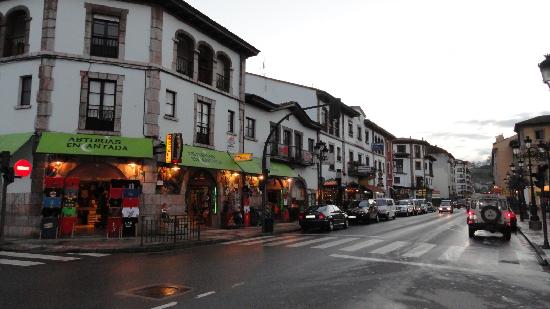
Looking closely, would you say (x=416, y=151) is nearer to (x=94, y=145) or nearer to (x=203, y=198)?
(x=203, y=198)

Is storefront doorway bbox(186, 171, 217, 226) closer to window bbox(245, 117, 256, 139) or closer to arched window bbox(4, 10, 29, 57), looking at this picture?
window bbox(245, 117, 256, 139)

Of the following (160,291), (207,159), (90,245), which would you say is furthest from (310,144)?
(160,291)

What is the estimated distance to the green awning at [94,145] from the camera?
16.2m

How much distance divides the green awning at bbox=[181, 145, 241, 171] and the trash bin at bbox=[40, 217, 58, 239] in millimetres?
5691

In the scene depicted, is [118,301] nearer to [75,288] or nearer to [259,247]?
[75,288]

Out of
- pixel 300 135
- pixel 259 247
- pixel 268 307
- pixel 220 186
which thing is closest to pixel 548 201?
pixel 300 135

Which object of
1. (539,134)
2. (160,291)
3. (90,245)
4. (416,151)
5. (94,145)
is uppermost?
(416,151)

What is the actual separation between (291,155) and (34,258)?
68.0 ft

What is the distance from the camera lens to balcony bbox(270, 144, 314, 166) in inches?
1111

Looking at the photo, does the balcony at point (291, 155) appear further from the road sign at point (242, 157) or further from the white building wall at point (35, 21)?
the white building wall at point (35, 21)

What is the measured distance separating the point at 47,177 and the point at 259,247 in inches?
356

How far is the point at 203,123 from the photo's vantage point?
22.2 m

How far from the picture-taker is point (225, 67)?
24.6 m

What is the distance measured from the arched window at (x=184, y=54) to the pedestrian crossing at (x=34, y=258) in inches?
440
